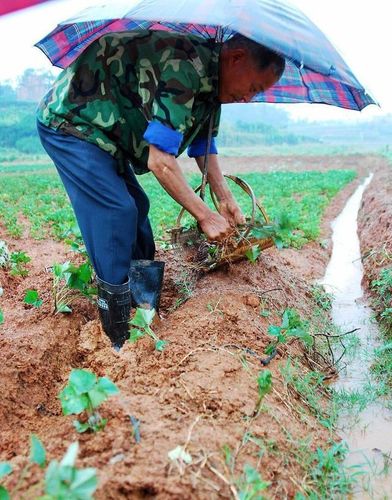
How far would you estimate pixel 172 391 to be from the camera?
1960 millimetres

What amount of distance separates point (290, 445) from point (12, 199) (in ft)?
32.1

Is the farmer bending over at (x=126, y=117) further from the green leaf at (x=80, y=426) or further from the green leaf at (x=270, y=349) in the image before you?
the green leaf at (x=80, y=426)

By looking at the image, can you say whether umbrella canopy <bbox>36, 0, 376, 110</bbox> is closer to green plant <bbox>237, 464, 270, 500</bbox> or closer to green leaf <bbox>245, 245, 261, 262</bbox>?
green leaf <bbox>245, 245, 261, 262</bbox>

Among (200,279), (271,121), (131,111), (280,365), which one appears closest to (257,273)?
(200,279)

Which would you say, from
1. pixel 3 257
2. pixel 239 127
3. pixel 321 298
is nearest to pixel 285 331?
pixel 321 298

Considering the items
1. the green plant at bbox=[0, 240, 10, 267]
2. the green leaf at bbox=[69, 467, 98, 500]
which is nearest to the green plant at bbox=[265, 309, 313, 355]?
the green leaf at bbox=[69, 467, 98, 500]

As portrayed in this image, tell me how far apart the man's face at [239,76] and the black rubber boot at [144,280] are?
36.3 inches

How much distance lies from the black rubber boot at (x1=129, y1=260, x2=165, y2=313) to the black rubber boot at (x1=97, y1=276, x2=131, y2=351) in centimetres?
24

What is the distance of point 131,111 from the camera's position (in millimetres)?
2357

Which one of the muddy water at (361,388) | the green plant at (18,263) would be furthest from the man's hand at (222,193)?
the green plant at (18,263)

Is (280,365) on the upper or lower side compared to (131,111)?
lower

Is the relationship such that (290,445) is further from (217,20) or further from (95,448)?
(217,20)

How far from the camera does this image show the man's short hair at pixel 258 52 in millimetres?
2207

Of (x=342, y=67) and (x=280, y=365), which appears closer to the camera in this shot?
(x=342, y=67)
